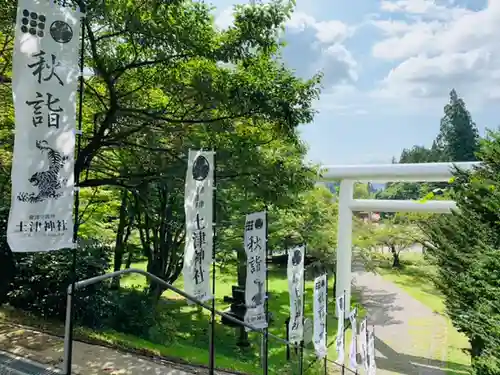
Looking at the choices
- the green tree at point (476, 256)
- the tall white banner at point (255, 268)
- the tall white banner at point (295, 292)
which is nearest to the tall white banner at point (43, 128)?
the tall white banner at point (255, 268)

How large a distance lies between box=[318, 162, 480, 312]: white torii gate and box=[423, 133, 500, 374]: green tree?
10.6ft

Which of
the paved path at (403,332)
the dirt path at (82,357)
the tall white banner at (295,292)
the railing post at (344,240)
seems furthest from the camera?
the railing post at (344,240)

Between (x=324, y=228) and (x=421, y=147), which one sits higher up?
(x=421, y=147)

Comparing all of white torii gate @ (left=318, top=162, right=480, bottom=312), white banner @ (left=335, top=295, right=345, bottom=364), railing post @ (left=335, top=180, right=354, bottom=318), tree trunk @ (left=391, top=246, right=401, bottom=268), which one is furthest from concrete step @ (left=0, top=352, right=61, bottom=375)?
tree trunk @ (left=391, top=246, right=401, bottom=268)

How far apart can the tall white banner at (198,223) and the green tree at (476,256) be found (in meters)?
3.30

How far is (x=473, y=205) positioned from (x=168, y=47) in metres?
5.93

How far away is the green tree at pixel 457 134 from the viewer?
37056mm

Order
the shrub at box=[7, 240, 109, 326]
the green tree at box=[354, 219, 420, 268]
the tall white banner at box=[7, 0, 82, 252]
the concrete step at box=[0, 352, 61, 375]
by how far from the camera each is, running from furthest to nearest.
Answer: the green tree at box=[354, 219, 420, 268], the shrub at box=[7, 240, 109, 326], the concrete step at box=[0, 352, 61, 375], the tall white banner at box=[7, 0, 82, 252]

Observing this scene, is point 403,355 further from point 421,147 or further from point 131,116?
point 421,147

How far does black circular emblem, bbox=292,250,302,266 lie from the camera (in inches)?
313

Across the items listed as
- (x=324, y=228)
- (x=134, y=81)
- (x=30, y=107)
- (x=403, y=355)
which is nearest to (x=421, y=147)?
(x=324, y=228)

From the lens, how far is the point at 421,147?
4353 cm

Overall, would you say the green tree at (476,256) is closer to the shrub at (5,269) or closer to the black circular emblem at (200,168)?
the black circular emblem at (200,168)

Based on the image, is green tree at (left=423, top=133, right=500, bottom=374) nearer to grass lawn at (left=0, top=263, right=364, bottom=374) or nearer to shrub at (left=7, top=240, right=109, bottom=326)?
grass lawn at (left=0, top=263, right=364, bottom=374)
